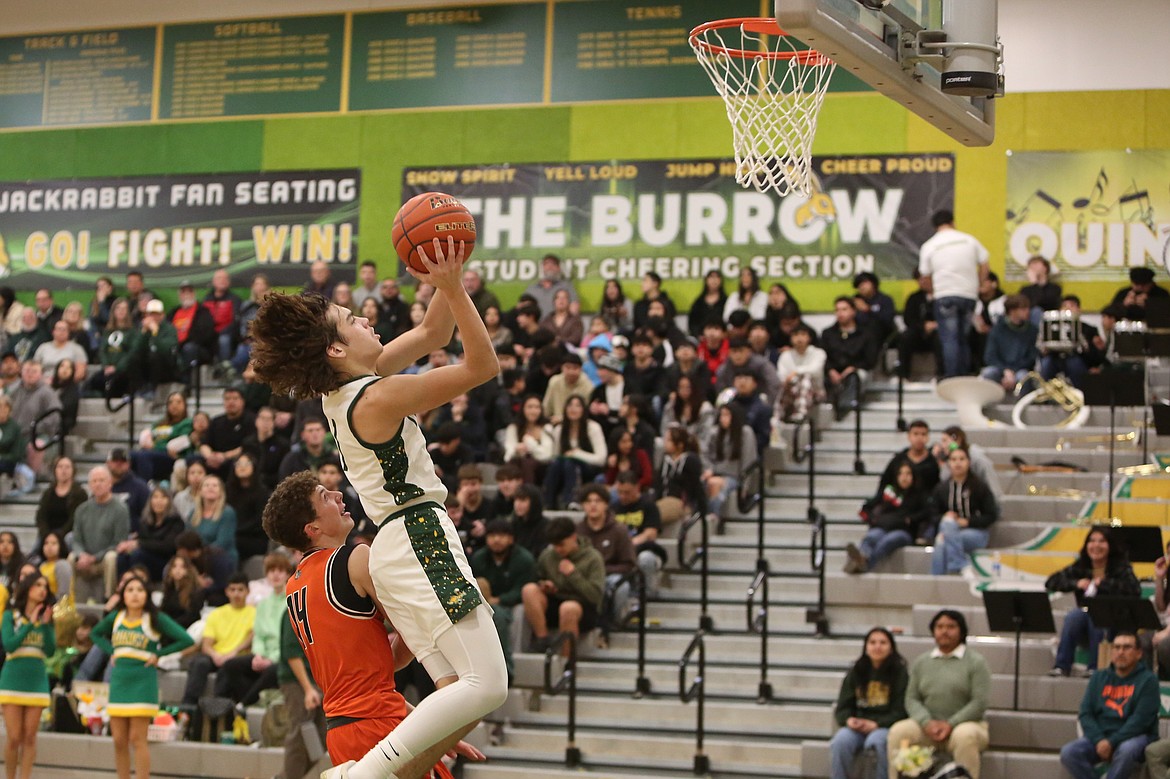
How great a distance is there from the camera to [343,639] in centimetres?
521

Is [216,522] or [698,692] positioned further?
[216,522]

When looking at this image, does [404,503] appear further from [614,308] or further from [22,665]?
[614,308]

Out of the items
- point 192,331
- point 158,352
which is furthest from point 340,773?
point 192,331

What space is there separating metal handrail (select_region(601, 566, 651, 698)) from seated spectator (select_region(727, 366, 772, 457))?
6.87ft

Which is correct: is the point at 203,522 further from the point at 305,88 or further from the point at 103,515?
the point at 305,88

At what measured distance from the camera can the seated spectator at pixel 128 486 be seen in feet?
46.7

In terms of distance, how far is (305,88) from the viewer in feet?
67.3

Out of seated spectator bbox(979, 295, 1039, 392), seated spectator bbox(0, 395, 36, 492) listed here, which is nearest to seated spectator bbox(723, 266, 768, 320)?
seated spectator bbox(979, 295, 1039, 392)

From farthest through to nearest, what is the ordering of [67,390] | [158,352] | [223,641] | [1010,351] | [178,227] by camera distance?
[178,227] → [158,352] → [67,390] → [1010,351] → [223,641]

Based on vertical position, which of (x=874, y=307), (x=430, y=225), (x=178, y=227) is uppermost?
(x=178, y=227)

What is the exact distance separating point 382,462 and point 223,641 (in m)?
7.69

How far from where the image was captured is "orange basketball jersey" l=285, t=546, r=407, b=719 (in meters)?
5.20

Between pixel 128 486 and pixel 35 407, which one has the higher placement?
pixel 35 407

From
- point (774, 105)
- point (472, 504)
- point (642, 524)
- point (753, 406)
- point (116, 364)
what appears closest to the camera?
point (774, 105)
